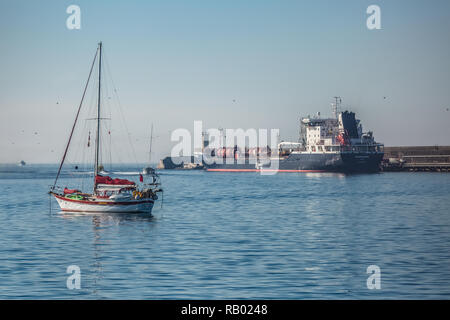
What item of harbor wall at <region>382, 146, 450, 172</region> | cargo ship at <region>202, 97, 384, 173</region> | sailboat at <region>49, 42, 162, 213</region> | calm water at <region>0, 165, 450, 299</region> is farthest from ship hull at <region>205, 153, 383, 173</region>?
sailboat at <region>49, 42, 162, 213</region>

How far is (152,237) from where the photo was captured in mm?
33250

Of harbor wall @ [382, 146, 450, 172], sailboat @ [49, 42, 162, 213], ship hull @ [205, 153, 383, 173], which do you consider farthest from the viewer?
harbor wall @ [382, 146, 450, 172]

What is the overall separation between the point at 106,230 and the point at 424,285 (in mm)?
22903

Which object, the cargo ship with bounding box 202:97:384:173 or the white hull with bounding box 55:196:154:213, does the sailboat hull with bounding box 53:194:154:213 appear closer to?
the white hull with bounding box 55:196:154:213

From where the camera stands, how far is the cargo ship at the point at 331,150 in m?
143

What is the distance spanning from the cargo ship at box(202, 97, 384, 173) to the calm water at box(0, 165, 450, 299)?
93.4 meters

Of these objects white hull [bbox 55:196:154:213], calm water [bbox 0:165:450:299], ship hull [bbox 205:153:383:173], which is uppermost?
ship hull [bbox 205:153:383:173]

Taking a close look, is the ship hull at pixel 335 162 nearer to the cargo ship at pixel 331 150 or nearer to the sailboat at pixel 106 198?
the cargo ship at pixel 331 150

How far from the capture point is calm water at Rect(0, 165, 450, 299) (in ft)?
63.2

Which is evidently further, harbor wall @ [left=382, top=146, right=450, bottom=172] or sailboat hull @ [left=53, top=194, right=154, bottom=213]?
harbor wall @ [left=382, top=146, right=450, bottom=172]

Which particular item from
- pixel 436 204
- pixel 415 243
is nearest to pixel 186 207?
pixel 436 204

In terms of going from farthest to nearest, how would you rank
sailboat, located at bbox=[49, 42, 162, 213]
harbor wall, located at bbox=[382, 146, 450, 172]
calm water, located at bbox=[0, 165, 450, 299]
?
1. harbor wall, located at bbox=[382, 146, 450, 172]
2. sailboat, located at bbox=[49, 42, 162, 213]
3. calm water, located at bbox=[0, 165, 450, 299]

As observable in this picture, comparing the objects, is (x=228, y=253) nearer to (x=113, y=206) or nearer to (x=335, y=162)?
(x=113, y=206)
